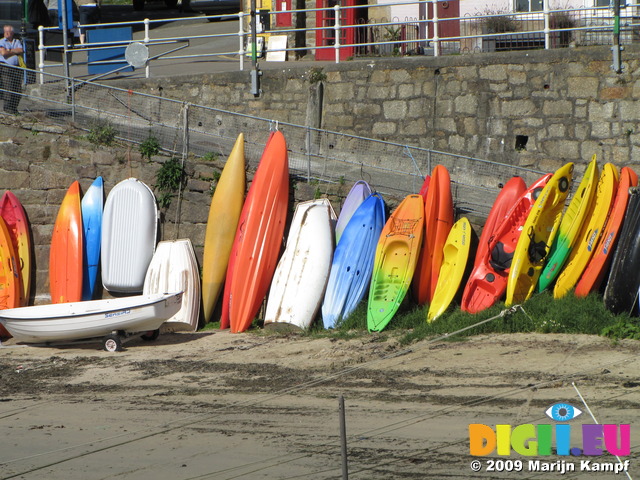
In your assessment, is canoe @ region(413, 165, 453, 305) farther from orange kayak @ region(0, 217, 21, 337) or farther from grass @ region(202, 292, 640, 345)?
orange kayak @ region(0, 217, 21, 337)

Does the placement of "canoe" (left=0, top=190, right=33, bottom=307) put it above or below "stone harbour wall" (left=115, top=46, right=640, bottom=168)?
below

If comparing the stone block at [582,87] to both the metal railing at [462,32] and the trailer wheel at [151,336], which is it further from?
the trailer wheel at [151,336]

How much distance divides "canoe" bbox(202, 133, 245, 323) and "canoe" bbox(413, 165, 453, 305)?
2.37 metres

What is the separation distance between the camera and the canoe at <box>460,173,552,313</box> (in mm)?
10271

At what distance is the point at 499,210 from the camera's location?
10.8 meters

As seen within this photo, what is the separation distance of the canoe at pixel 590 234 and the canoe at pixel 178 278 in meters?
4.21

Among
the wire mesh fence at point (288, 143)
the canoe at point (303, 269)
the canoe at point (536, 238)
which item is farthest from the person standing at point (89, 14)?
the canoe at point (536, 238)

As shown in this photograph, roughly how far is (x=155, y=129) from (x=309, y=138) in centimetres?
200

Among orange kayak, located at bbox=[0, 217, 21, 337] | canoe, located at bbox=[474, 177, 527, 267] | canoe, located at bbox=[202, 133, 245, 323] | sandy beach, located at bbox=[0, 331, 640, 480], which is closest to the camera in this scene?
sandy beach, located at bbox=[0, 331, 640, 480]

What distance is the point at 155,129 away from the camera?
40.8 ft

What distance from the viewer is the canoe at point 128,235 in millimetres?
11898

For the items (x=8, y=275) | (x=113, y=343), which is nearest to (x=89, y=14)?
(x=8, y=275)

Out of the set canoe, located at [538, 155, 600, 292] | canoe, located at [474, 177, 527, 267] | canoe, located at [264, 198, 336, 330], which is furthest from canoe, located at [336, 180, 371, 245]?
canoe, located at [538, 155, 600, 292]

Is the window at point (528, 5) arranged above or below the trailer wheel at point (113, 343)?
above
